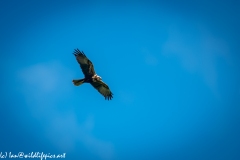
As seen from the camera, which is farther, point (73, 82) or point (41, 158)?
point (41, 158)

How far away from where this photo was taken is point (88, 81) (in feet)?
39.7

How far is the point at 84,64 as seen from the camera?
11609 mm

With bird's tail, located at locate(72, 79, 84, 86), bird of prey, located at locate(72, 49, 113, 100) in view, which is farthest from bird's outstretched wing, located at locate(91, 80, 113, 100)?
bird's tail, located at locate(72, 79, 84, 86)

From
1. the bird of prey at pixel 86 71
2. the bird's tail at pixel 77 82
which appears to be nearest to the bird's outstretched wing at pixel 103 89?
the bird of prey at pixel 86 71

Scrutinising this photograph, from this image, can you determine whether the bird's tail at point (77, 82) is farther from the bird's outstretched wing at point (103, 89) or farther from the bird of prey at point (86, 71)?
the bird's outstretched wing at point (103, 89)

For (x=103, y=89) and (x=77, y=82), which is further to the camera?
(x=103, y=89)

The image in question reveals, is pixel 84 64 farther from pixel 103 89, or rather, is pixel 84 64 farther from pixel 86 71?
pixel 103 89

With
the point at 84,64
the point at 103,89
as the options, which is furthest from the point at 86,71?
the point at 103,89

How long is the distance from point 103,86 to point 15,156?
6773 millimetres

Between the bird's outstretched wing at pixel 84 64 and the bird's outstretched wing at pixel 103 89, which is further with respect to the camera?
the bird's outstretched wing at pixel 103 89

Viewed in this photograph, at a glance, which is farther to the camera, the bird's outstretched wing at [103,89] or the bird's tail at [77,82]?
the bird's outstretched wing at [103,89]

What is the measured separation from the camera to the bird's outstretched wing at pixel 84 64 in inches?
450

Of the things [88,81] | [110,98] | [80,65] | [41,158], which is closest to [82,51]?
[80,65]

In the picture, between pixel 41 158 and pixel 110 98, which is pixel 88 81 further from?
pixel 41 158
